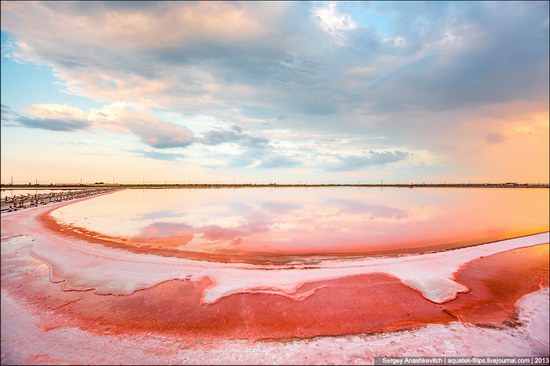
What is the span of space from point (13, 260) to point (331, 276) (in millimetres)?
14061

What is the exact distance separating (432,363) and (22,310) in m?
10.1

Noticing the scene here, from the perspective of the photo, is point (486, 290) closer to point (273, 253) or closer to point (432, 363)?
point (432, 363)

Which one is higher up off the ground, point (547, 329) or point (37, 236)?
point (37, 236)

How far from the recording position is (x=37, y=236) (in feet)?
51.3

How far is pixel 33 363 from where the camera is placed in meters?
5.00

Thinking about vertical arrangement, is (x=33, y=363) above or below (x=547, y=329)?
above

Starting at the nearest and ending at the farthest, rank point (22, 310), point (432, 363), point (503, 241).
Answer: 1. point (432, 363)
2. point (22, 310)
3. point (503, 241)

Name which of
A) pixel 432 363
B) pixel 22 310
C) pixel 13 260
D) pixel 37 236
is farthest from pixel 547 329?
pixel 37 236

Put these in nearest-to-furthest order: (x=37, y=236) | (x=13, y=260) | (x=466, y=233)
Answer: (x=13, y=260)
(x=37, y=236)
(x=466, y=233)

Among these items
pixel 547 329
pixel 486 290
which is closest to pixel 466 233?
pixel 486 290

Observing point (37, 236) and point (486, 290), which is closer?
point (486, 290)

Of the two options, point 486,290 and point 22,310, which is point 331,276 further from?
point 22,310

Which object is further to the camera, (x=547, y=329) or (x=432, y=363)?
(x=547, y=329)

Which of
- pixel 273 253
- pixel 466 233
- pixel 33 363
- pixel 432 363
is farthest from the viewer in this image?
pixel 466 233
